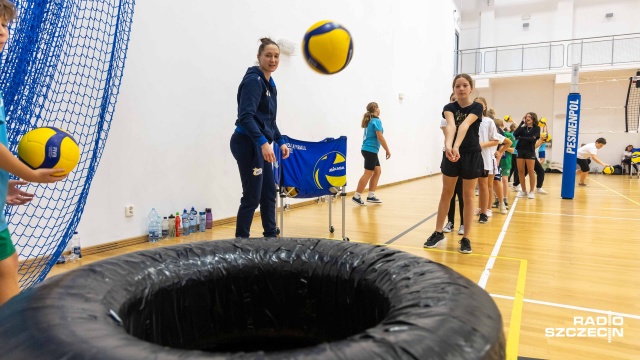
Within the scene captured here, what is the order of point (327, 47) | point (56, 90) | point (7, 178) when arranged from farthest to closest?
point (56, 90)
point (327, 47)
point (7, 178)

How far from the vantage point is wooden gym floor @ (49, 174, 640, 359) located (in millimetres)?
2070

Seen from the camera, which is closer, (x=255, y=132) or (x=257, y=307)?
(x=257, y=307)

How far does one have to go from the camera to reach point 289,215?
5688mm

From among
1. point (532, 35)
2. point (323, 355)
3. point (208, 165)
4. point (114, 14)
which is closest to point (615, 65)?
point (532, 35)

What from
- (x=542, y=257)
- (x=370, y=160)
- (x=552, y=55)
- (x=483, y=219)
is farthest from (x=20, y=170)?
(x=552, y=55)

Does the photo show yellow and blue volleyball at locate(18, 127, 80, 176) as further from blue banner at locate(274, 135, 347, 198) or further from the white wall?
blue banner at locate(274, 135, 347, 198)

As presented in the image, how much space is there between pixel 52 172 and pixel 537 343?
7.57 ft

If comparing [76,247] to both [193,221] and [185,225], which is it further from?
[193,221]

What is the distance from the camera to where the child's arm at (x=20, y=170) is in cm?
137

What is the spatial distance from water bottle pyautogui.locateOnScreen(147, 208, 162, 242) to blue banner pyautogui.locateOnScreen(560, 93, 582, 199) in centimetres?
702

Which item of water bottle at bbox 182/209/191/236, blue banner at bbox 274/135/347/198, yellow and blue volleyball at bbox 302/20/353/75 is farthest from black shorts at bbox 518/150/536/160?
water bottle at bbox 182/209/191/236

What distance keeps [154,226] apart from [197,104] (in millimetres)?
1463

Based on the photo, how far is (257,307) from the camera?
5.90 feet

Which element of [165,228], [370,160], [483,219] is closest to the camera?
[165,228]
